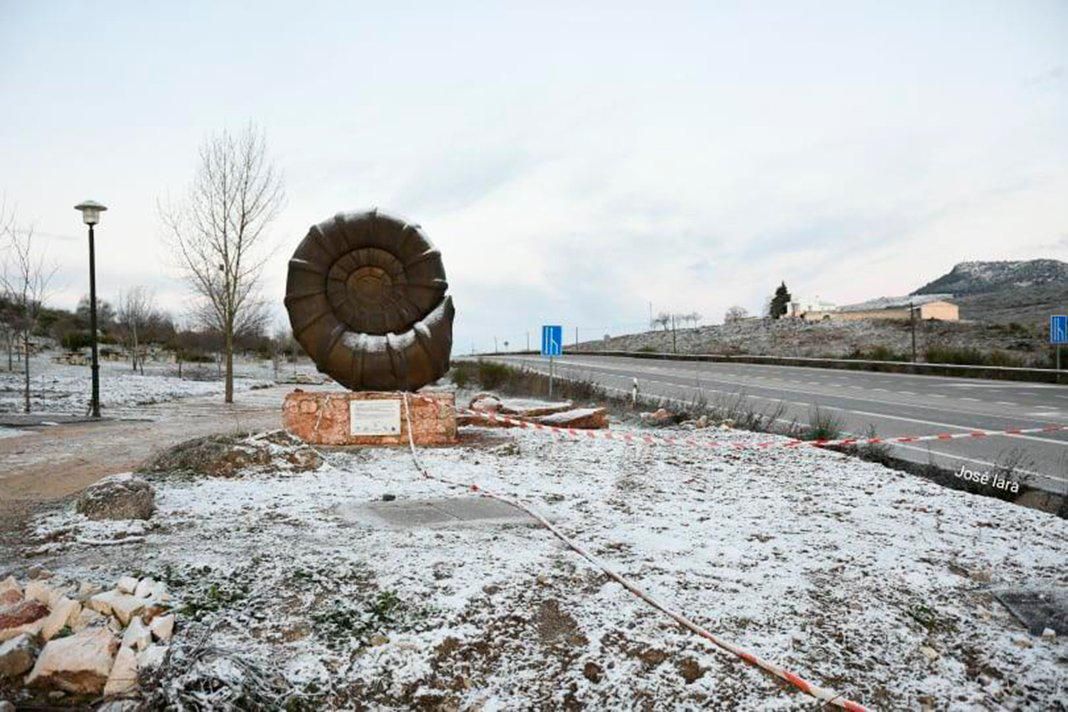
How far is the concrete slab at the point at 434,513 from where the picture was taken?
18.3 ft

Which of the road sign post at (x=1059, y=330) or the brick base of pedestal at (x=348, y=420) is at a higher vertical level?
the road sign post at (x=1059, y=330)

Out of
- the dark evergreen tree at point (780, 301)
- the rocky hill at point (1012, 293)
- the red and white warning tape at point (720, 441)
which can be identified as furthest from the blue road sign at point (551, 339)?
the dark evergreen tree at point (780, 301)

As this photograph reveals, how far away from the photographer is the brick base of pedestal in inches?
378

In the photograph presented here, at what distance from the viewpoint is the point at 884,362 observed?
2838 cm

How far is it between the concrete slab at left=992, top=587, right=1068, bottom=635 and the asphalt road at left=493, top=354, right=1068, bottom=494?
3.49 m

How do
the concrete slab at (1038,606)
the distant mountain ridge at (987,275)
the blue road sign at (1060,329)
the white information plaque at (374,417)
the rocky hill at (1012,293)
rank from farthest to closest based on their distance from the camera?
the distant mountain ridge at (987,275), the rocky hill at (1012,293), the blue road sign at (1060,329), the white information plaque at (374,417), the concrete slab at (1038,606)

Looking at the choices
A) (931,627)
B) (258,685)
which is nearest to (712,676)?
(931,627)

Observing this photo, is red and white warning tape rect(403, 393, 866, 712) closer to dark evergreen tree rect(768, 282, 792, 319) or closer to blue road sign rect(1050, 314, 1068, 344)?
blue road sign rect(1050, 314, 1068, 344)

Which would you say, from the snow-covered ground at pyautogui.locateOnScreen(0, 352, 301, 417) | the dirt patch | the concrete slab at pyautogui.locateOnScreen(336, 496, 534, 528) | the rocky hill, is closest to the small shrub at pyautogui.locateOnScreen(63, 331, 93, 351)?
the snow-covered ground at pyautogui.locateOnScreen(0, 352, 301, 417)

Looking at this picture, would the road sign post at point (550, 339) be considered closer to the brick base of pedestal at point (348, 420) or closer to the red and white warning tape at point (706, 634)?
the brick base of pedestal at point (348, 420)

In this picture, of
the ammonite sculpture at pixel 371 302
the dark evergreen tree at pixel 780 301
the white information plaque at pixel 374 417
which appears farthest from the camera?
the dark evergreen tree at pixel 780 301

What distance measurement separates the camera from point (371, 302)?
Answer: 10.4 metres

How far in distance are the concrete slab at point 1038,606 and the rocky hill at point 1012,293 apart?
123 feet

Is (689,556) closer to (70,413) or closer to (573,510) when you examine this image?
(573,510)
